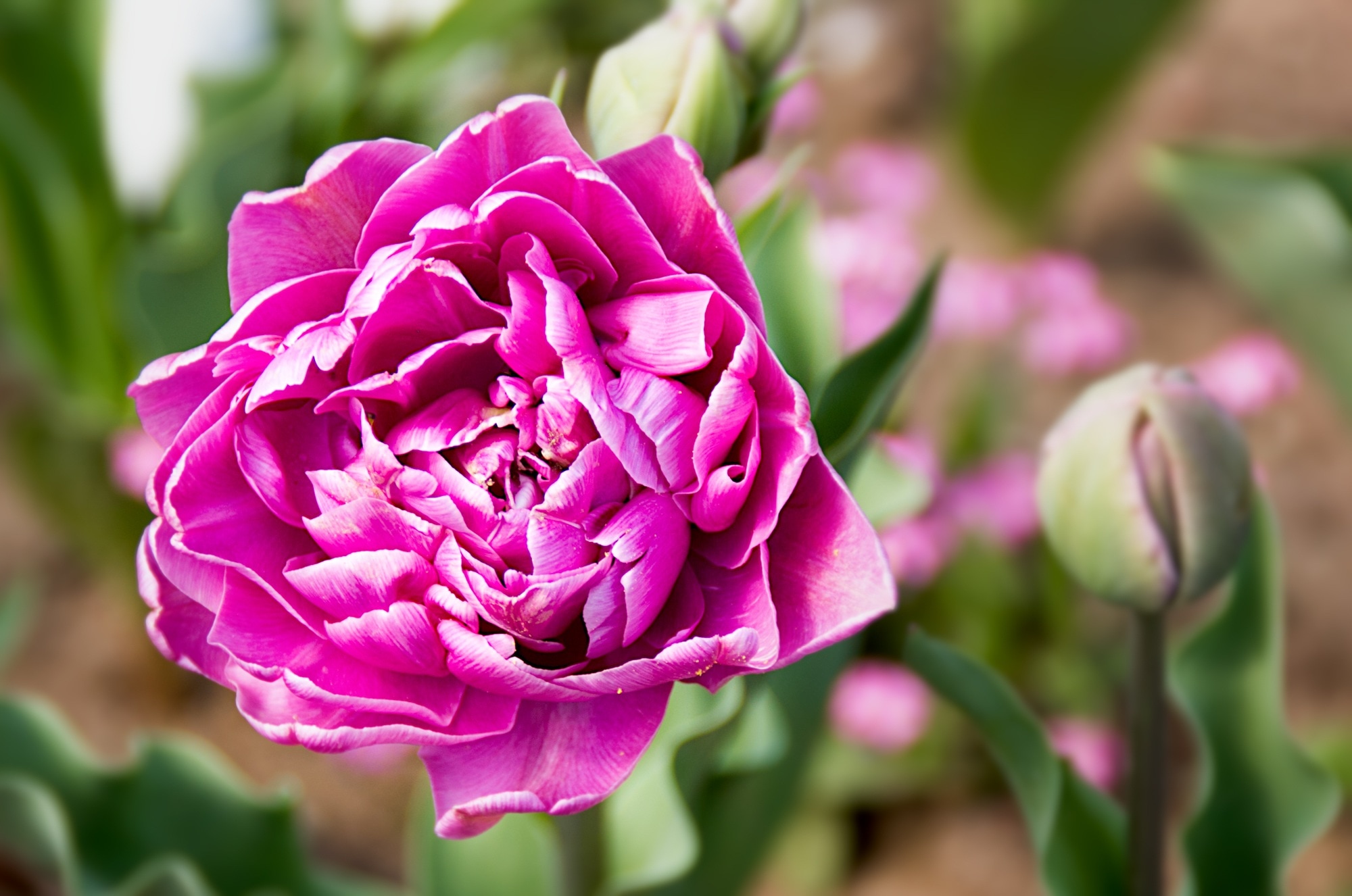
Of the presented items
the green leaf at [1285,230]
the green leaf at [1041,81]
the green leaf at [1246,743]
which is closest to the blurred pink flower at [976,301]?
the green leaf at [1285,230]

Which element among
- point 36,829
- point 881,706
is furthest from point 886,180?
point 36,829

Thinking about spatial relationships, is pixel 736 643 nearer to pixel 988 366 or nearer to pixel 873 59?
pixel 988 366

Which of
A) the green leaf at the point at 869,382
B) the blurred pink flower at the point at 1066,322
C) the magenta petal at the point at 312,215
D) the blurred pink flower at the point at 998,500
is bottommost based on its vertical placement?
the blurred pink flower at the point at 998,500

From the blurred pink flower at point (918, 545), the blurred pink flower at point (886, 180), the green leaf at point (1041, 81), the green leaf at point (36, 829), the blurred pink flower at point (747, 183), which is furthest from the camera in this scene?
the green leaf at point (1041, 81)

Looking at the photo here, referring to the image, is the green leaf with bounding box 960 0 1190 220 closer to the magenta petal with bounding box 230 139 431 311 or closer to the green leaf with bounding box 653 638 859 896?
the green leaf with bounding box 653 638 859 896

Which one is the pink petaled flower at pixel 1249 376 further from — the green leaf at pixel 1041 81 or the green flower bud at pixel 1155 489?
the green flower bud at pixel 1155 489

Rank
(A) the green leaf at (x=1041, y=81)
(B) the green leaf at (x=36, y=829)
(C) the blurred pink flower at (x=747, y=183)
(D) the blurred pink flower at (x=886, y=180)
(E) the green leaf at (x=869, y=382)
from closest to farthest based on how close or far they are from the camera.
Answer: (E) the green leaf at (x=869, y=382), (B) the green leaf at (x=36, y=829), (C) the blurred pink flower at (x=747, y=183), (D) the blurred pink flower at (x=886, y=180), (A) the green leaf at (x=1041, y=81)

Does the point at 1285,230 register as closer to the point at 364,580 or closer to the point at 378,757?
the point at 364,580

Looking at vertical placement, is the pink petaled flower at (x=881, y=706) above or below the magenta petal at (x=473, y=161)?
below
